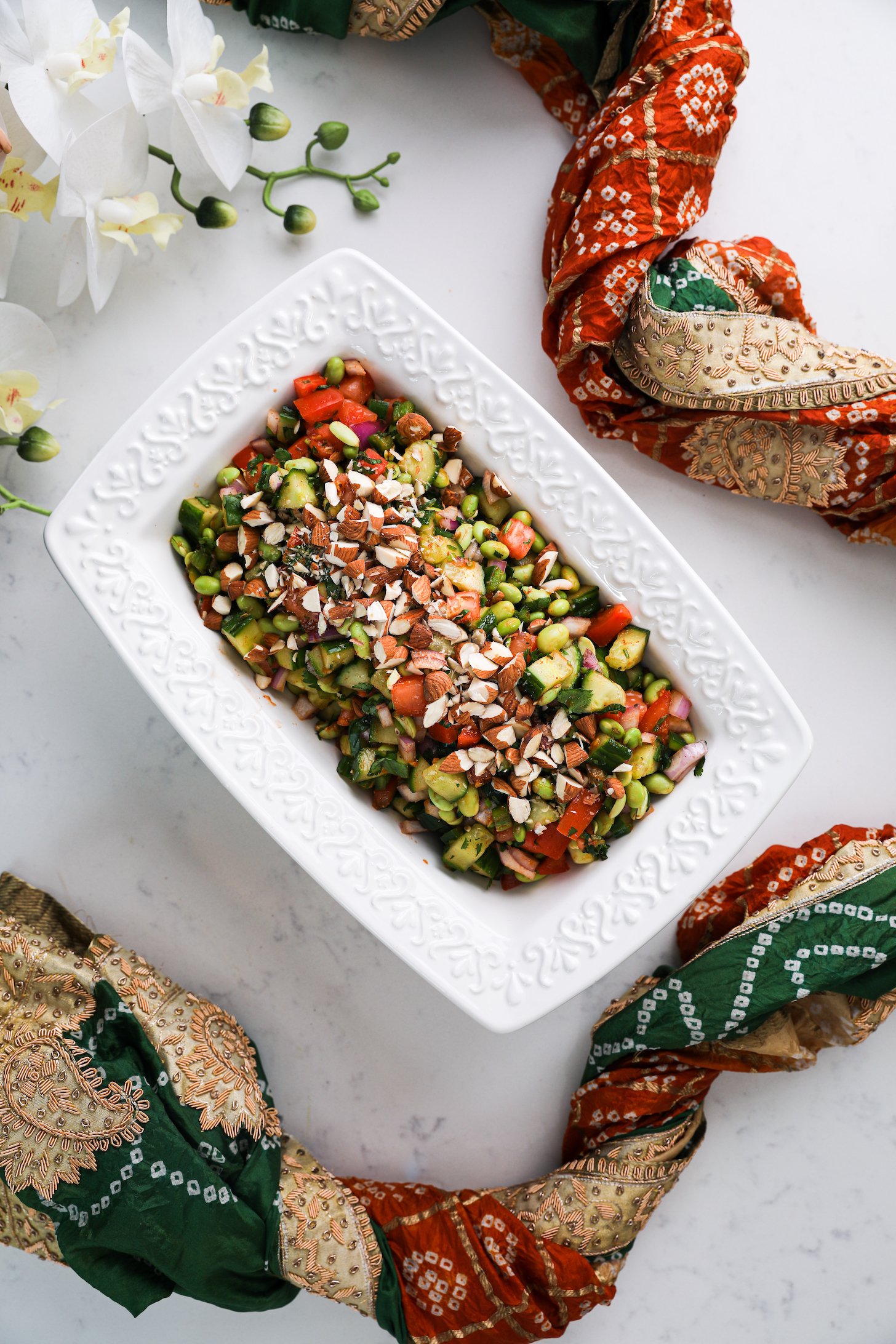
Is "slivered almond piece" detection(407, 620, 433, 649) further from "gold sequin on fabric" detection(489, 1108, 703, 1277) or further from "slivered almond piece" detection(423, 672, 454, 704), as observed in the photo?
"gold sequin on fabric" detection(489, 1108, 703, 1277)

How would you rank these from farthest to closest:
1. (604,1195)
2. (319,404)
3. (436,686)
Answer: (604,1195) → (319,404) → (436,686)

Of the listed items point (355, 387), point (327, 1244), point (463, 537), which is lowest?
point (327, 1244)

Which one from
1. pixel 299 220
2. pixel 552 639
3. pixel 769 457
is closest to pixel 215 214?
pixel 299 220

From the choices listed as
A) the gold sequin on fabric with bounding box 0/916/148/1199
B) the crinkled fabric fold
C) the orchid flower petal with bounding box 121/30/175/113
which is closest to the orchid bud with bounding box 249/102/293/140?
the orchid flower petal with bounding box 121/30/175/113

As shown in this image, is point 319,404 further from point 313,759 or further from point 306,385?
point 313,759

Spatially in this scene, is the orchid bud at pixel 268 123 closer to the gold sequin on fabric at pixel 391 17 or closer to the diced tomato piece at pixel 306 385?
the gold sequin on fabric at pixel 391 17

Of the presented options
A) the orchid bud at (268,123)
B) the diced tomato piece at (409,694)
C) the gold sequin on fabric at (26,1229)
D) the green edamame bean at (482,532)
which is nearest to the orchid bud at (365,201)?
the orchid bud at (268,123)
